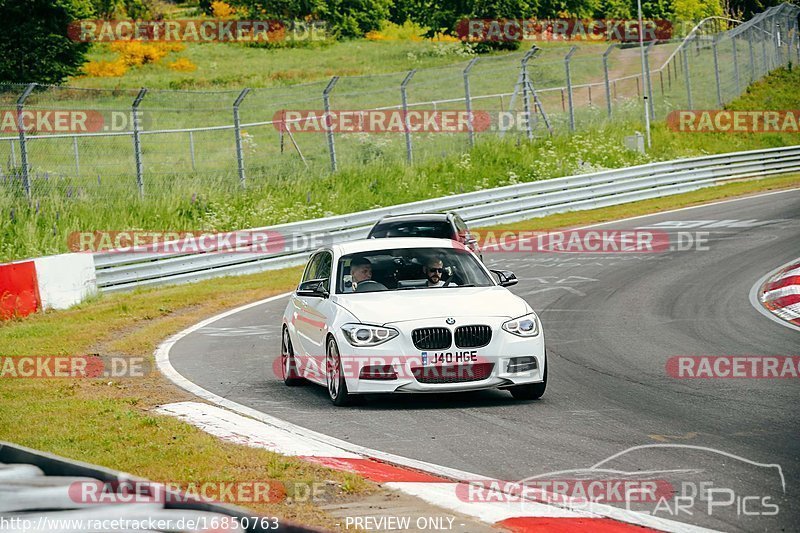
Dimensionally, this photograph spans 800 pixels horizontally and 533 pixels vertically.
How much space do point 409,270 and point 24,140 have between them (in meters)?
15.0

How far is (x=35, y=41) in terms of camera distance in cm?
6003

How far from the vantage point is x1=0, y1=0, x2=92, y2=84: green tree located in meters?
59.6

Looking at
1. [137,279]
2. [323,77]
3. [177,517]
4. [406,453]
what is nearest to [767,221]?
[137,279]

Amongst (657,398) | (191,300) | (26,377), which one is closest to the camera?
(657,398)

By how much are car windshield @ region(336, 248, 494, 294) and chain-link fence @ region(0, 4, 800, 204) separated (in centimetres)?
1262

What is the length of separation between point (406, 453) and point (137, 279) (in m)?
15.5

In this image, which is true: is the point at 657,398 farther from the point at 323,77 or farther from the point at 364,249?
the point at 323,77

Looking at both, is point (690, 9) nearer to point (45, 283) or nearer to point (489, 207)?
point (489, 207)

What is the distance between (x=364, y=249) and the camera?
38.9 feet

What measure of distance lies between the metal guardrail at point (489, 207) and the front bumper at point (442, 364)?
12815 mm

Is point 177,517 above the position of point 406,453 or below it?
above

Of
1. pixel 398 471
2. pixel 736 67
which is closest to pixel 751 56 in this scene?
pixel 736 67

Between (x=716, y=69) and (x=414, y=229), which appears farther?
(x=716, y=69)

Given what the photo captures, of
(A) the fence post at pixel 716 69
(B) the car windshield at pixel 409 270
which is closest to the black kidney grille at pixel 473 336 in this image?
(B) the car windshield at pixel 409 270
